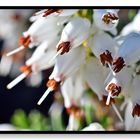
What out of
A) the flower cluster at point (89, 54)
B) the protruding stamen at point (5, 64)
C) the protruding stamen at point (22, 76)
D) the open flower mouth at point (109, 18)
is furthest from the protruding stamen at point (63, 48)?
the protruding stamen at point (5, 64)

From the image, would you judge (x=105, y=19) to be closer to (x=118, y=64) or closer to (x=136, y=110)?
(x=118, y=64)

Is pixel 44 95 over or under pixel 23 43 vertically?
under

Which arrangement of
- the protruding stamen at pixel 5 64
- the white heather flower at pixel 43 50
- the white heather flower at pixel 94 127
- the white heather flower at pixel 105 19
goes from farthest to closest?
the protruding stamen at pixel 5 64, the white heather flower at pixel 94 127, the white heather flower at pixel 43 50, the white heather flower at pixel 105 19

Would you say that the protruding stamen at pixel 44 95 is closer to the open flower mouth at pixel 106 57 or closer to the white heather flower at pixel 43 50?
the white heather flower at pixel 43 50

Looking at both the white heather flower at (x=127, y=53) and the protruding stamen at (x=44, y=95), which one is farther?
the protruding stamen at (x=44, y=95)

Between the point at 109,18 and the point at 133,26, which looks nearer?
the point at 109,18

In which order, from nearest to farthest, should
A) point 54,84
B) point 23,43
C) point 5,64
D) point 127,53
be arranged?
point 127,53
point 54,84
point 23,43
point 5,64

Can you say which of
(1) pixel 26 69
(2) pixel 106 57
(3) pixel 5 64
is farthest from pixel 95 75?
(3) pixel 5 64
